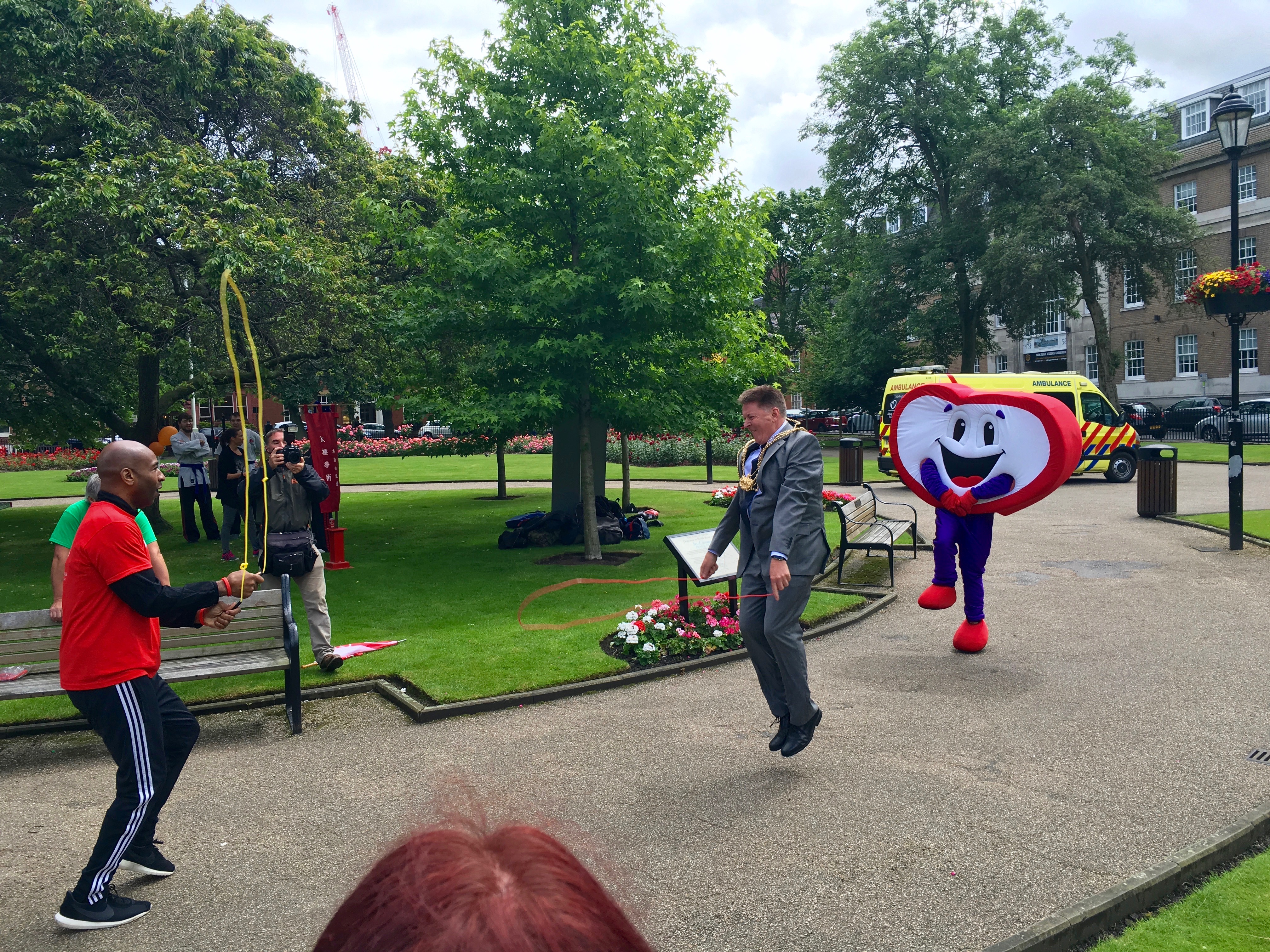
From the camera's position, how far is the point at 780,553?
5.22m

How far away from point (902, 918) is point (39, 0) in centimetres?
1466

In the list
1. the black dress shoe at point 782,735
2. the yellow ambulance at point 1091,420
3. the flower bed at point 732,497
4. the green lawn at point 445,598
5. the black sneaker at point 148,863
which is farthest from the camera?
the yellow ambulance at point 1091,420

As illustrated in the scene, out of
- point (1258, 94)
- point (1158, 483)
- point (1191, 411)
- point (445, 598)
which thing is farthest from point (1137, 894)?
point (1258, 94)

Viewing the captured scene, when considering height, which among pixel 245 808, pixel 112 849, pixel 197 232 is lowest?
pixel 245 808

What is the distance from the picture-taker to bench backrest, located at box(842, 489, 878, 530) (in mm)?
11227

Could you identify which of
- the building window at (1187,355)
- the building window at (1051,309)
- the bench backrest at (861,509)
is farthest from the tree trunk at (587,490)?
the building window at (1187,355)

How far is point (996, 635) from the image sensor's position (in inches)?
330

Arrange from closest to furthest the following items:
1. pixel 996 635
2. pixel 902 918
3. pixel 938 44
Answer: pixel 902 918, pixel 996 635, pixel 938 44

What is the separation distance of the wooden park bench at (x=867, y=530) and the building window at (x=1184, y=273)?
30447 millimetres

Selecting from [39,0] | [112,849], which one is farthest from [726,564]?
[39,0]

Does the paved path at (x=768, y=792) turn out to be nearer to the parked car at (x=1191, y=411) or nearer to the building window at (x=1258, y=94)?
the parked car at (x=1191, y=411)

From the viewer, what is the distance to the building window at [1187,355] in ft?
145

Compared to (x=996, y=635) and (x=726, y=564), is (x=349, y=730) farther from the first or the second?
(x=996, y=635)

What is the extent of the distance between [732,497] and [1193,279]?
1265 inches
